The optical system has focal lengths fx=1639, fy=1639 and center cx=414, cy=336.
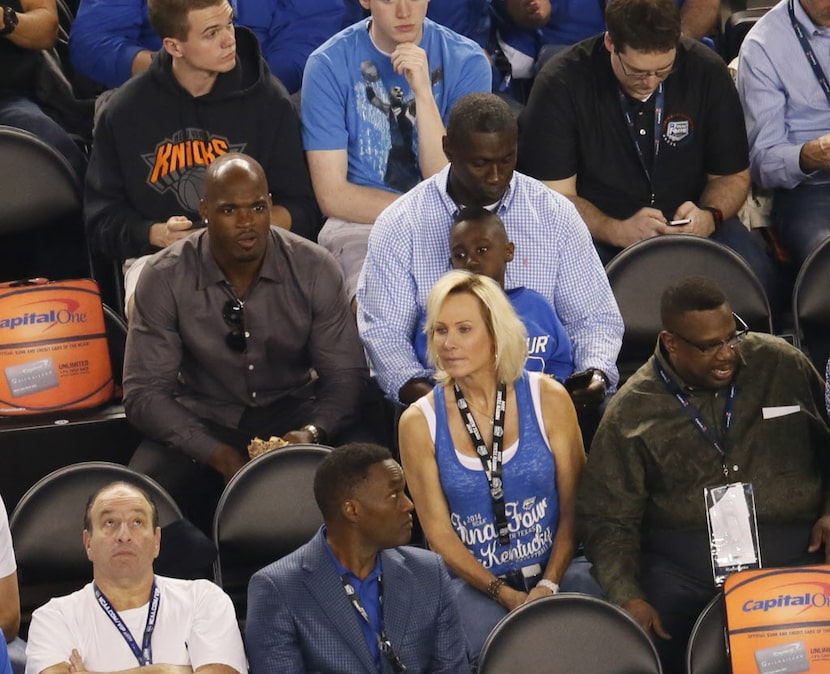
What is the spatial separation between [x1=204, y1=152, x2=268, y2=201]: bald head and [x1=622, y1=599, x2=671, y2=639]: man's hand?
1693 millimetres

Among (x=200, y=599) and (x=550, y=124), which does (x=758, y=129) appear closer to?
(x=550, y=124)

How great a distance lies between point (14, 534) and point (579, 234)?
1.99 metres

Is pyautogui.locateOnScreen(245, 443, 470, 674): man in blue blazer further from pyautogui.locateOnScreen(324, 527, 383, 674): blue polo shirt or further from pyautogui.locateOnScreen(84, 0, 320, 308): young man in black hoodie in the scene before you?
pyautogui.locateOnScreen(84, 0, 320, 308): young man in black hoodie

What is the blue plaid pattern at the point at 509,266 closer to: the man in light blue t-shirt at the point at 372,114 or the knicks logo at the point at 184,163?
the man in light blue t-shirt at the point at 372,114

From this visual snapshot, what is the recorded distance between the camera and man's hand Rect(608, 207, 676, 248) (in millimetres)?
5703

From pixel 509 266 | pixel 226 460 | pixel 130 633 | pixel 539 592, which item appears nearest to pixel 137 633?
pixel 130 633

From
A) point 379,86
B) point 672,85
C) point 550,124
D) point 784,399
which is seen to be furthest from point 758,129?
point 784,399

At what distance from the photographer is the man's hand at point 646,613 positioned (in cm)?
433

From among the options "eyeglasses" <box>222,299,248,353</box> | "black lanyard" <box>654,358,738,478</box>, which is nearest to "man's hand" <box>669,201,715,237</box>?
"black lanyard" <box>654,358,738,478</box>

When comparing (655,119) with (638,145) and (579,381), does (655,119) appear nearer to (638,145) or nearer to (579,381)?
(638,145)

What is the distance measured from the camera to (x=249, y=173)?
16.3 ft

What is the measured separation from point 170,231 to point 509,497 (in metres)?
1.68

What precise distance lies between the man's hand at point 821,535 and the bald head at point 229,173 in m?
1.91

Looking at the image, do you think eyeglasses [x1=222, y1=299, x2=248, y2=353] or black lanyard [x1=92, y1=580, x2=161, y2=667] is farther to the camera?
eyeglasses [x1=222, y1=299, x2=248, y2=353]
